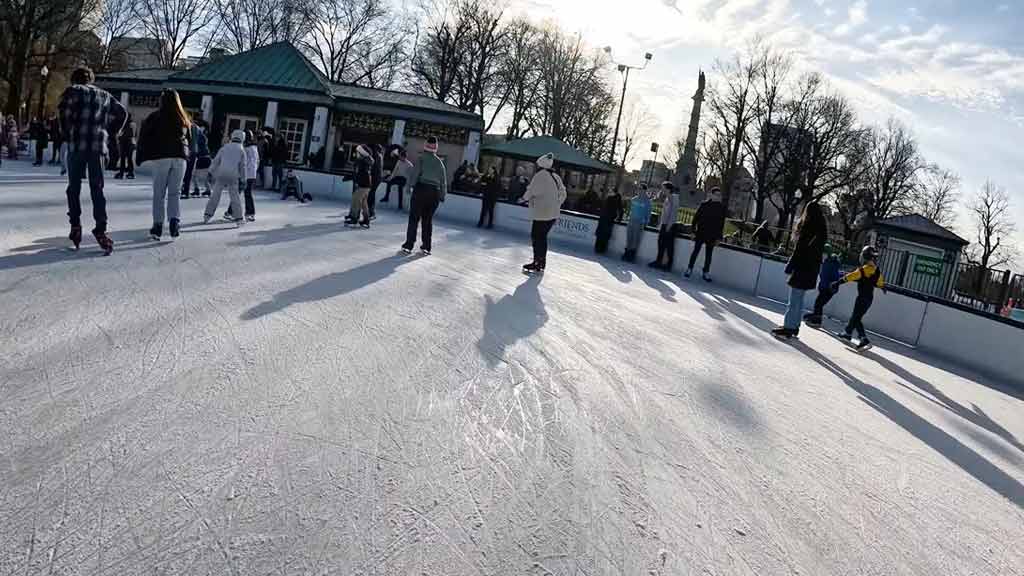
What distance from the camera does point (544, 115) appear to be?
45438 millimetres

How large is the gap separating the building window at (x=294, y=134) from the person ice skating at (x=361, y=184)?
17567 millimetres

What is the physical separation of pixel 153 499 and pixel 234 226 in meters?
7.92

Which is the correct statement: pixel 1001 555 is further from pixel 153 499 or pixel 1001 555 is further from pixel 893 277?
pixel 893 277

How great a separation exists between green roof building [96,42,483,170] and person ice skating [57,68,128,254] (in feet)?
69.4

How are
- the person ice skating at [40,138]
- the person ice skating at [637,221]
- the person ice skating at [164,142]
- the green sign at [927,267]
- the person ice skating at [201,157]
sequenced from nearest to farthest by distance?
the person ice skating at [164,142], the person ice skating at [201,157], the person ice skating at [637,221], the green sign at [927,267], the person ice skating at [40,138]

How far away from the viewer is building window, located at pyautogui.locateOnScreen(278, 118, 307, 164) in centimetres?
2791

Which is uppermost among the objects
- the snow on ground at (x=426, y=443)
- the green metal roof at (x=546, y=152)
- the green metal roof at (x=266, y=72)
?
the green metal roof at (x=266, y=72)

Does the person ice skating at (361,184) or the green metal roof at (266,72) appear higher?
the green metal roof at (266,72)

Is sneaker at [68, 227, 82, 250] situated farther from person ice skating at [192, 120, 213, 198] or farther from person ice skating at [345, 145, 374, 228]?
person ice skating at [192, 120, 213, 198]

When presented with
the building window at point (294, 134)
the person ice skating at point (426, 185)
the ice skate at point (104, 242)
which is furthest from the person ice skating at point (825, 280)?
the building window at point (294, 134)

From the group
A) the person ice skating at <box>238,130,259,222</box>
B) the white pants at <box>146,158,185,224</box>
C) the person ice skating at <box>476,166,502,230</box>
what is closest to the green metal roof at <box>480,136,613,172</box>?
the person ice skating at <box>476,166,502,230</box>

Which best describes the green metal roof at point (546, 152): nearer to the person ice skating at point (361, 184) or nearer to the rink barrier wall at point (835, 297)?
the rink barrier wall at point (835, 297)

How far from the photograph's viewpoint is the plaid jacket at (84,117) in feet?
18.3

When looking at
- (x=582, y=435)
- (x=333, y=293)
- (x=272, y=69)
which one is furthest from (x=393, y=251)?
(x=272, y=69)
